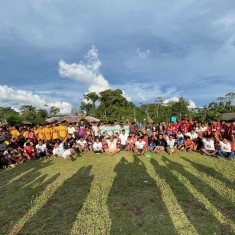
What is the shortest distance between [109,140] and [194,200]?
7.48 meters

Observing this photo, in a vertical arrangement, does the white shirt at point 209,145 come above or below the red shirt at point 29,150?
above

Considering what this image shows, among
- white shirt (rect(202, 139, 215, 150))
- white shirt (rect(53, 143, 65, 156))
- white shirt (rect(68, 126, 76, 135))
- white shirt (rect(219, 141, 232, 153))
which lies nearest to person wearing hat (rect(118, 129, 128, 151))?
white shirt (rect(68, 126, 76, 135))

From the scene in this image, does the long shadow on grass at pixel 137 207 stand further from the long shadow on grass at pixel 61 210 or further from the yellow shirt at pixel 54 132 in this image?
the yellow shirt at pixel 54 132

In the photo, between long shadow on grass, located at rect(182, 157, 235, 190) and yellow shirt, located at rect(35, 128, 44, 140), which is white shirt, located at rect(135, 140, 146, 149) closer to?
long shadow on grass, located at rect(182, 157, 235, 190)

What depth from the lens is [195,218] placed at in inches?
169

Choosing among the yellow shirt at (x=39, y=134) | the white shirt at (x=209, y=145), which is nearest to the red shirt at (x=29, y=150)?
the yellow shirt at (x=39, y=134)

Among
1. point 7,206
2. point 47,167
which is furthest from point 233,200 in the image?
point 47,167

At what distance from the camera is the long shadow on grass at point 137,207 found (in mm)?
Answer: 4016

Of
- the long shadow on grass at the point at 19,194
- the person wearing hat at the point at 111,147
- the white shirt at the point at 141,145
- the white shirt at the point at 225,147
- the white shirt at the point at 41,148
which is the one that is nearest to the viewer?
the long shadow on grass at the point at 19,194

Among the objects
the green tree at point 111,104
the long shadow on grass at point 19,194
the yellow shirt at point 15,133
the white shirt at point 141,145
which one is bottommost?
the long shadow on grass at point 19,194

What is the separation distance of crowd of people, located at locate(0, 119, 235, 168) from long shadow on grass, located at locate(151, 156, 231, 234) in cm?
393

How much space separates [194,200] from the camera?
5125mm

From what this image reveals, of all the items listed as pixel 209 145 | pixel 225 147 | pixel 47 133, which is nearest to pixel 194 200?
pixel 225 147

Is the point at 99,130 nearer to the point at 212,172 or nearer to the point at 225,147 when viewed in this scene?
the point at 225,147
